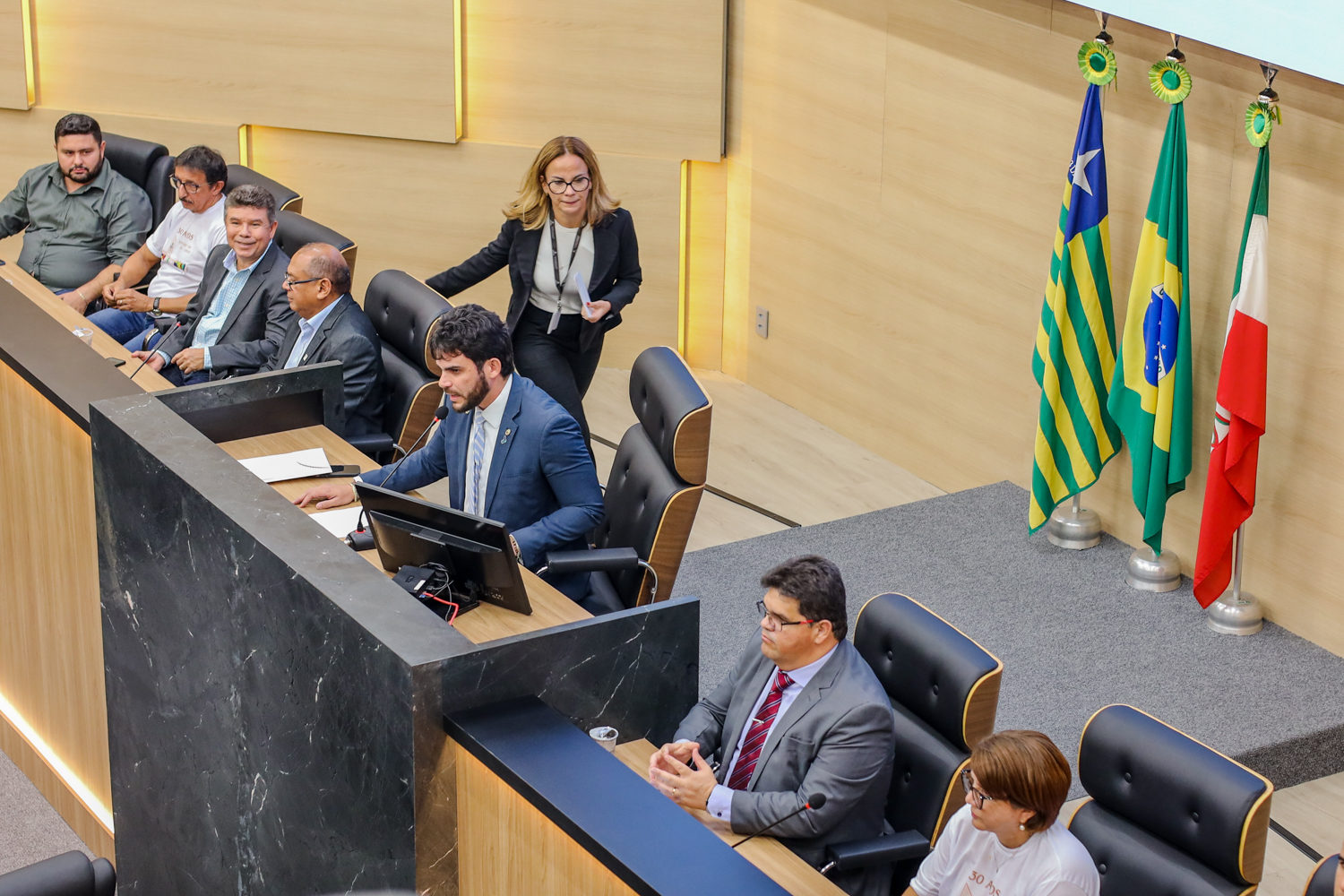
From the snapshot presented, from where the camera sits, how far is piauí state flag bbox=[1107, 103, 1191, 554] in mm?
4785

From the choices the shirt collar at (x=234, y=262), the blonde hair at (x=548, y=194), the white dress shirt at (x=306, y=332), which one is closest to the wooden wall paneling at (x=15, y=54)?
the shirt collar at (x=234, y=262)

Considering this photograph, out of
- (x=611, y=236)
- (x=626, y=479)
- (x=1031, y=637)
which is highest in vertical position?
(x=611, y=236)

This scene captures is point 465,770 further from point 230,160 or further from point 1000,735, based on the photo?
point 230,160

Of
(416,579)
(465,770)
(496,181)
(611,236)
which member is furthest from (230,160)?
(465,770)

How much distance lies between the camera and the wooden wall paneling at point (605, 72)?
6934mm

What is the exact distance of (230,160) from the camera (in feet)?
25.1

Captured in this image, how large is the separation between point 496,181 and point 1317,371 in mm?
4080

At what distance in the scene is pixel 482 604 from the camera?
3.15m

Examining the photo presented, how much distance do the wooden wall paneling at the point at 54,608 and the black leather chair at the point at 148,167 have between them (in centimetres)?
270

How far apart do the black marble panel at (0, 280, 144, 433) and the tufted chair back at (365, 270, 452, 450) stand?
1041 millimetres

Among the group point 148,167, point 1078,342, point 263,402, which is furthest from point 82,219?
point 1078,342

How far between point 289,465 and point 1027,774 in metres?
2.07

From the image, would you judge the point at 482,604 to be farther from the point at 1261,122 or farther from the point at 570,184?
the point at 1261,122

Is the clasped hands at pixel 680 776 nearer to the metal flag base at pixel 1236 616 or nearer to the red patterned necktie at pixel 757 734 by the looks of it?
the red patterned necktie at pixel 757 734
